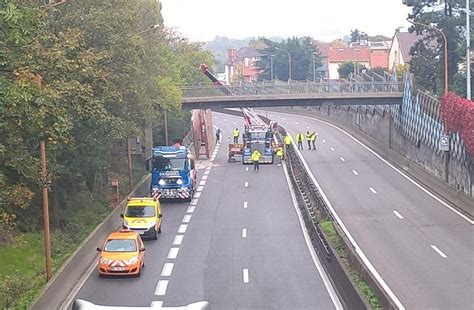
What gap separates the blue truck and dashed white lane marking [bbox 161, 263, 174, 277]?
14.4m

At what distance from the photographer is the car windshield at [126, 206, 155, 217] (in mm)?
36219

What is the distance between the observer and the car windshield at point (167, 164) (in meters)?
45.8

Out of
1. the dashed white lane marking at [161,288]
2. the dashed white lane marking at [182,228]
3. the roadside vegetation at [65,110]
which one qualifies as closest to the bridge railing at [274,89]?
the roadside vegetation at [65,110]

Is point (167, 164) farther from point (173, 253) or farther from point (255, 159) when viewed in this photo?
point (255, 159)

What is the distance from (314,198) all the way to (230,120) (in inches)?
2886

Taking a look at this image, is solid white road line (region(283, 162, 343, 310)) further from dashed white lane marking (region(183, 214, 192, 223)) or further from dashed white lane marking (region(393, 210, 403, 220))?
dashed white lane marking (region(183, 214, 192, 223))

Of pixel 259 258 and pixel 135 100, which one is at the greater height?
pixel 135 100

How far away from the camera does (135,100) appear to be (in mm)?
39906

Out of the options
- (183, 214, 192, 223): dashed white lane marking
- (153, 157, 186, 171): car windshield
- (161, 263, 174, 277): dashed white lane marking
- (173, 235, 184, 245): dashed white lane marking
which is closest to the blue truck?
(153, 157, 186, 171): car windshield

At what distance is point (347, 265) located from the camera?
1114 inches

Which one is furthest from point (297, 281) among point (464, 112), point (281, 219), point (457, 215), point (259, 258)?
point (464, 112)

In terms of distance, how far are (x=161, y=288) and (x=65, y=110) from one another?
31.5 feet

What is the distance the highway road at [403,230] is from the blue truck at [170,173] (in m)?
8.34

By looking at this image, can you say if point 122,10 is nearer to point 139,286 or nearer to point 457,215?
point 139,286
